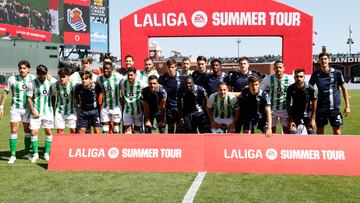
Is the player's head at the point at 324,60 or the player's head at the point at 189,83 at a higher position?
the player's head at the point at 324,60

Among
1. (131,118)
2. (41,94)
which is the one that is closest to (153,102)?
(131,118)

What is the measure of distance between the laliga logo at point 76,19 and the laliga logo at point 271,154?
52221 mm

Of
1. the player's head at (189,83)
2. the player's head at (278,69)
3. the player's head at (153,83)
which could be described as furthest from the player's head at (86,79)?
the player's head at (278,69)

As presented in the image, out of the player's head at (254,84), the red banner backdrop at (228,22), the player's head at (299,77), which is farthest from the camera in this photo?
the red banner backdrop at (228,22)

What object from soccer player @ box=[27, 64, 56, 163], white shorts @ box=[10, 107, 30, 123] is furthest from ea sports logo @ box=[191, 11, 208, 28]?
white shorts @ box=[10, 107, 30, 123]

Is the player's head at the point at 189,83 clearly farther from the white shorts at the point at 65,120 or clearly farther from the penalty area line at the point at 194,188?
the white shorts at the point at 65,120

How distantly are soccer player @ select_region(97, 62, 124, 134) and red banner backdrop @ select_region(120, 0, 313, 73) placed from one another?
108 inches

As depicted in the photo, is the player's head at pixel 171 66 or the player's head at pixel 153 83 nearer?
the player's head at pixel 153 83

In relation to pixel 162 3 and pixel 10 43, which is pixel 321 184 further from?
pixel 10 43

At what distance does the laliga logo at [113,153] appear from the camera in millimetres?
7016

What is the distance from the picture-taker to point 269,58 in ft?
249

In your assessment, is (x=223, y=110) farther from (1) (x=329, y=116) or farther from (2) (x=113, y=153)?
(2) (x=113, y=153)

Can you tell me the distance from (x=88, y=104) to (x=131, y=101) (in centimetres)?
81

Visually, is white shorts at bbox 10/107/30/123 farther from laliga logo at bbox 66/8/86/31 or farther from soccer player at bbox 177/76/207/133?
laliga logo at bbox 66/8/86/31
